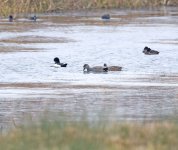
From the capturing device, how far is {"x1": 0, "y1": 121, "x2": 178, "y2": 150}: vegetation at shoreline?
722 centimetres

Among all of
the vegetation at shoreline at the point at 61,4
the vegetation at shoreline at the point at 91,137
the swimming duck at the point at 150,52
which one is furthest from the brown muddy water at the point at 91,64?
the vegetation at shoreline at the point at 61,4

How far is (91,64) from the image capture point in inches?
1132

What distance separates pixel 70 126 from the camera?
8.29 metres

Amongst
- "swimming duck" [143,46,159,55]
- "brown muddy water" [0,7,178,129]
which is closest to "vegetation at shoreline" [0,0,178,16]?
"brown muddy water" [0,7,178,129]

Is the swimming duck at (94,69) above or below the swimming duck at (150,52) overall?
above

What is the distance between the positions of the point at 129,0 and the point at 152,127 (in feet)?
152

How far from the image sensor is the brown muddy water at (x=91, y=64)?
1745cm

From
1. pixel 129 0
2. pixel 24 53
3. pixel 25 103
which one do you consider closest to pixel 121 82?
pixel 25 103

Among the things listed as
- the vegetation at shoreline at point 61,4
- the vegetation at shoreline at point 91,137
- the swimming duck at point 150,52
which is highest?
the vegetation at shoreline at point 91,137

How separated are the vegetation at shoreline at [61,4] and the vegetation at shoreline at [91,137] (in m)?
41.2

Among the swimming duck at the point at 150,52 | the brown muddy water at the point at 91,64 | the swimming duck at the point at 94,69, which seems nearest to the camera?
the brown muddy water at the point at 91,64

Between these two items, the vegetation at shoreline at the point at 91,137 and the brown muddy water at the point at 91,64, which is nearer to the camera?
the vegetation at shoreline at the point at 91,137

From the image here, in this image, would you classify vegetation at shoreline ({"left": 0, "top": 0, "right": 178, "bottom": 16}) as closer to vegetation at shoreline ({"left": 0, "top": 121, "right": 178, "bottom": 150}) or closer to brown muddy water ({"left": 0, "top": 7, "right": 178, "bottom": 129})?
brown muddy water ({"left": 0, "top": 7, "right": 178, "bottom": 129})

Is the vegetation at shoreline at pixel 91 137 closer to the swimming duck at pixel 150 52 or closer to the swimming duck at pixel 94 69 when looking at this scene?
the swimming duck at pixel 94 69
